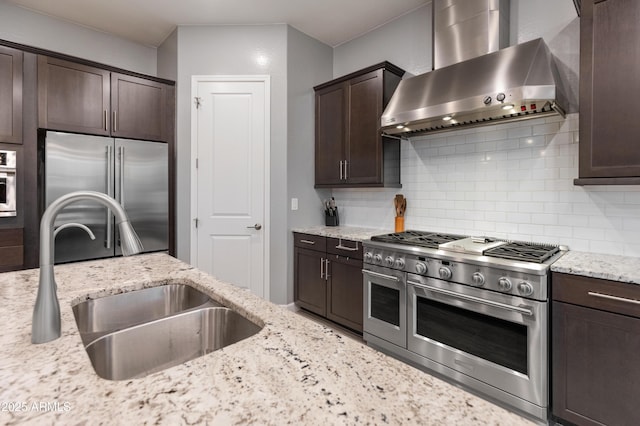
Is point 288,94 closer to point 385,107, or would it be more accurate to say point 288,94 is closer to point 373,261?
point 385,107

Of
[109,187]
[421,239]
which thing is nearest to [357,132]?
[421,239]

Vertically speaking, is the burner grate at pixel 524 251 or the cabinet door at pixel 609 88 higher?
the cabinet door at pixel 609 88

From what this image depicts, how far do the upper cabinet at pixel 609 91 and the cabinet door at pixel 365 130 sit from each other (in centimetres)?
151

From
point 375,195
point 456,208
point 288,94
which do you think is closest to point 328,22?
point 288,94

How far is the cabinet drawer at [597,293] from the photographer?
155 centimetres

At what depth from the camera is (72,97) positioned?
2918 millimetres

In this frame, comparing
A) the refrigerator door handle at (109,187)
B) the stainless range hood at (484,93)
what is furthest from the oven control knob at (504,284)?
the refrigerator door handle at (109,187)

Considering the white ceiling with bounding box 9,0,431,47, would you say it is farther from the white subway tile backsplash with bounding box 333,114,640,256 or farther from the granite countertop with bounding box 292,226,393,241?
the granite countertop with bounding box 292,226,393,241

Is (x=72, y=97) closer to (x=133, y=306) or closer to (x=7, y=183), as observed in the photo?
(x=7, y=183)

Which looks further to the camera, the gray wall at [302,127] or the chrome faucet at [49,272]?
the gray wall at [302,127]

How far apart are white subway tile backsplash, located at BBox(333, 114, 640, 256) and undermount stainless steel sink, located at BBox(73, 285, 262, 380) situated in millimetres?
2310

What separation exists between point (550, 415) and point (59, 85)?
4.36m

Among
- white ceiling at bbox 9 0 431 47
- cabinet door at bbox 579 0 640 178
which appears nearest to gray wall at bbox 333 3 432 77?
white ceiling at bbox 9 0 431 47

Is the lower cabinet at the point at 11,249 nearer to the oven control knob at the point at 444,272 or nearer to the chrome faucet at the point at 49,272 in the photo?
the chrome faucet at the point at 49,272
